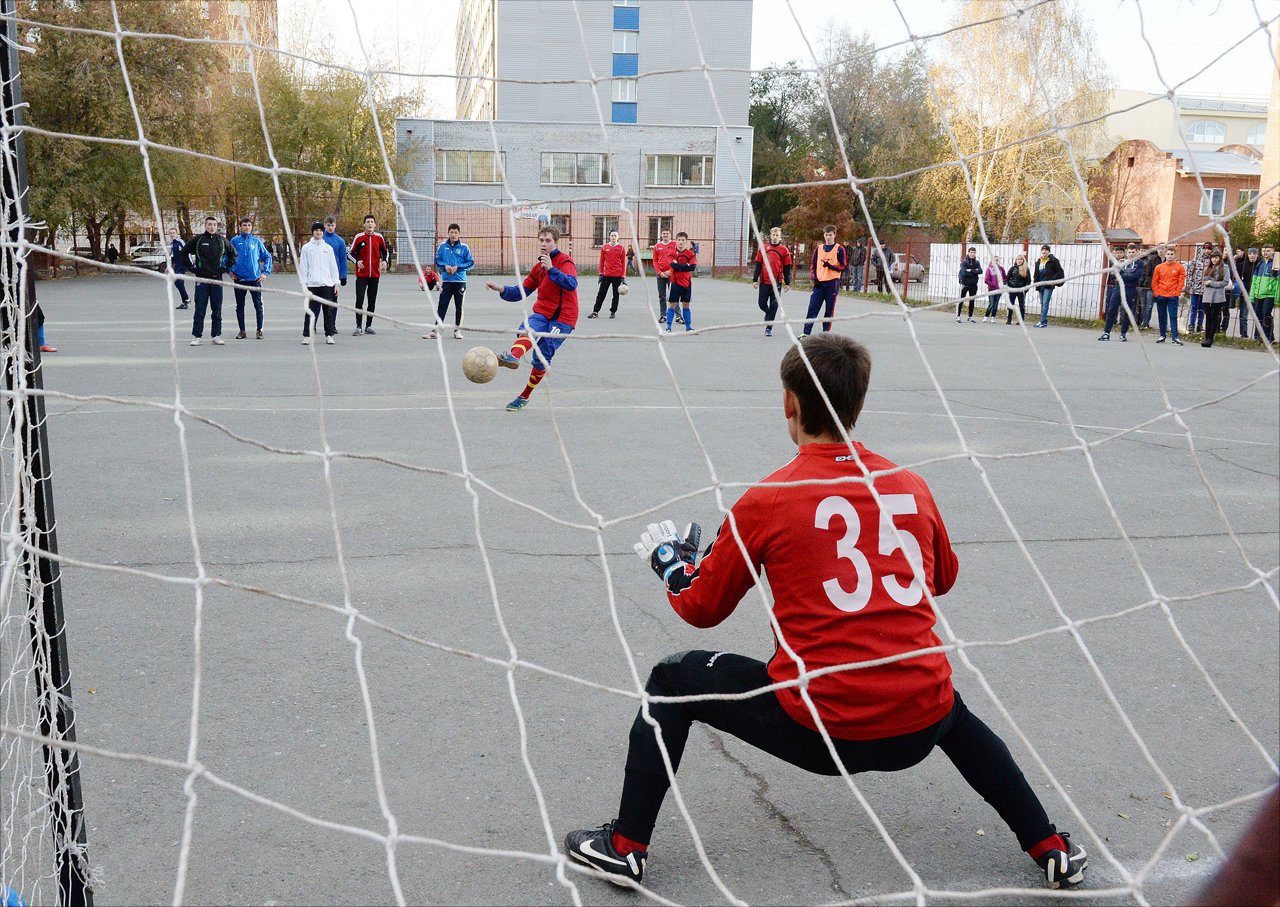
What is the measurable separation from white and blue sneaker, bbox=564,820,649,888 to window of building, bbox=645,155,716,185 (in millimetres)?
43701

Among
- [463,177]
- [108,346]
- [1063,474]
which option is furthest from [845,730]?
[463,177]

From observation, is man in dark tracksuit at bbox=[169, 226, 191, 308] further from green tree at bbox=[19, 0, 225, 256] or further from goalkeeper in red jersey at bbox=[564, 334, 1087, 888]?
goalkeeper in red jersey at bbox=[564, 334, 1087, 888]

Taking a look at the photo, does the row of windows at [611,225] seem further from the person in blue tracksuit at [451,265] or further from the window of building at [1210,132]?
the window of building at [1210,132]

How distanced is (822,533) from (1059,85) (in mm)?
24143

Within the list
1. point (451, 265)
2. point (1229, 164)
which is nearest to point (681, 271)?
point (451, 265)

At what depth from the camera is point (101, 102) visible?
28.5 metres

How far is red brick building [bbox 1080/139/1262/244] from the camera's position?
48.0 meters

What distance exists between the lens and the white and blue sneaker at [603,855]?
2.71 metres

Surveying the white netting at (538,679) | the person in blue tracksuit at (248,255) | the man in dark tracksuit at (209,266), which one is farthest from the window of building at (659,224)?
the white netting at (538,679)

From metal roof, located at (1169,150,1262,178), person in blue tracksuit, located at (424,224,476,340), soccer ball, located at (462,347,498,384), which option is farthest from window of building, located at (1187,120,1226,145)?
soccer ball, located at (462,347,498,384)

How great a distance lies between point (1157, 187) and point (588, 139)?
27.1m

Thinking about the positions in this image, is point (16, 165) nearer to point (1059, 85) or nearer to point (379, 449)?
point (379, 449)

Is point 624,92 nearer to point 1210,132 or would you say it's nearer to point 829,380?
point 1210,132

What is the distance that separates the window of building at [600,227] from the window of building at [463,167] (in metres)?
4.55
